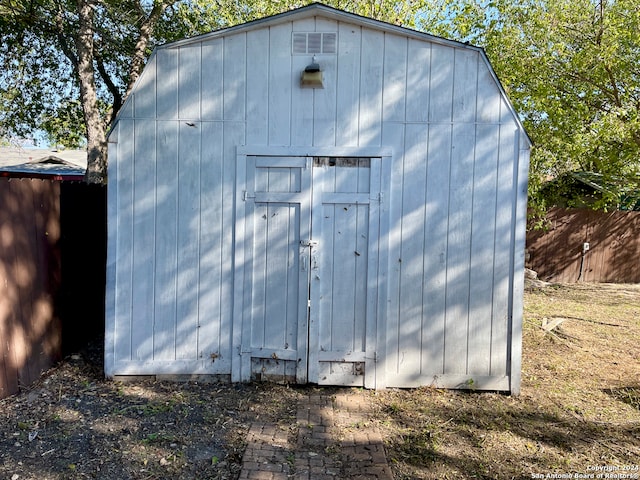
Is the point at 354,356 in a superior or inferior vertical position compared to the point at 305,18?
inferior

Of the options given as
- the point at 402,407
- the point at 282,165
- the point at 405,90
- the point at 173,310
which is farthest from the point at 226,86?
the point at 402,407

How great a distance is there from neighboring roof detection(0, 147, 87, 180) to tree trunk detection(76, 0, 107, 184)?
21.4 ft

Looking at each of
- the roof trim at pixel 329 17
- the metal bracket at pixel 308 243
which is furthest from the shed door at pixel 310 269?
the roof trim at pixel 329 17

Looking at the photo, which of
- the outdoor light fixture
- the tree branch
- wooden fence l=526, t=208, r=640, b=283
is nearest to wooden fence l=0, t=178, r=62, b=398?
the outdoor light fixture

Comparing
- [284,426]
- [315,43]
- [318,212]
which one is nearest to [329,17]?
[315,43]

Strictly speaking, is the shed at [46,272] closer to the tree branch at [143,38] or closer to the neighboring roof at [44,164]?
the tree branch at [143,38]

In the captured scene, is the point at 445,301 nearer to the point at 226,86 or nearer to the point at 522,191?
the point at 522,191

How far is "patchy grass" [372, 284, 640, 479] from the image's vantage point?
3.10 m

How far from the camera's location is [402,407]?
3.93 metres

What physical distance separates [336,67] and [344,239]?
5.08 feet

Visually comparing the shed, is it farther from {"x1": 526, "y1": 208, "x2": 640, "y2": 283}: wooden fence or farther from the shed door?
{"x1": 526, "y1": 208, "x2": 640, "y2": 283}: wooden fence

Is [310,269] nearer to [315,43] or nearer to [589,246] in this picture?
[315,43]

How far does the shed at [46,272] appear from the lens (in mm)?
3865

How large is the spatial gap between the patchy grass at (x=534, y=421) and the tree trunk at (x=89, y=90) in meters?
5.68
